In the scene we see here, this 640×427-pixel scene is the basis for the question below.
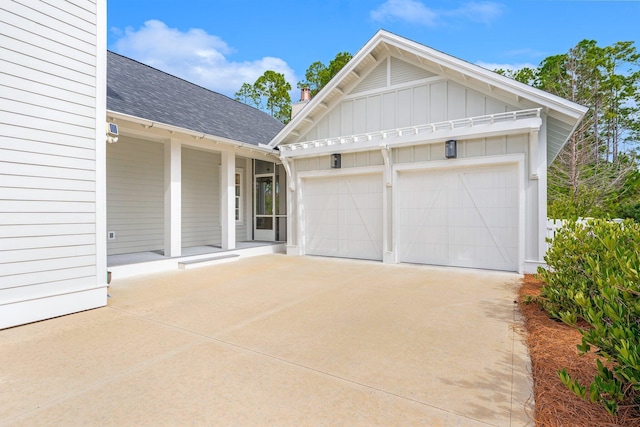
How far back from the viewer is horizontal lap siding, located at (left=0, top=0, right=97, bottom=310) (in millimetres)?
3959

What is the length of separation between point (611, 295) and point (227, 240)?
846 centimetres

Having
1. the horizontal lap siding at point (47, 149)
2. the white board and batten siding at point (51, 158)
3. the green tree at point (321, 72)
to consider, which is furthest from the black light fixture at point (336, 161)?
the green tree at point (321, 72)

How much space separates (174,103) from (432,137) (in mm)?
6890

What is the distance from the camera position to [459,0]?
1250 centimetres

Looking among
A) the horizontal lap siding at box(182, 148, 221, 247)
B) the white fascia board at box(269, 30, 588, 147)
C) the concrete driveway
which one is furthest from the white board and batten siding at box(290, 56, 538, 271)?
the horizontal lap siding at box(182, 148, 221, 247)

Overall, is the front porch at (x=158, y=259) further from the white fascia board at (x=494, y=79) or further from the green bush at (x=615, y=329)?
the green bush at (x=615, y=329)

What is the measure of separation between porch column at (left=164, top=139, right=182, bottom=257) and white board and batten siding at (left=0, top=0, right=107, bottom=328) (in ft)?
9.24

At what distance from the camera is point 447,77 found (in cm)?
779

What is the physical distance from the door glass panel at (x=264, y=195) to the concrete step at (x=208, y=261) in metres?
3.15

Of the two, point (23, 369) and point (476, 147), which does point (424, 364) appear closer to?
point (23, 369)

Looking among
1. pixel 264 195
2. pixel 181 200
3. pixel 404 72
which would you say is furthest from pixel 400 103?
pixel 181 200

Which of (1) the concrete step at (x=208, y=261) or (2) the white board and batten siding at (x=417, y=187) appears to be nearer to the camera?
(2) the white board and batten siding at (x=417, y=187)

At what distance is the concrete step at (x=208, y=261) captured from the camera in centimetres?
769

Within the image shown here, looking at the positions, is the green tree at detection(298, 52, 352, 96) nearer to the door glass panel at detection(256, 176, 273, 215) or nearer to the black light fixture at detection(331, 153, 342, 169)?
the door glass panel at detection(256, 176, 273, 215)
